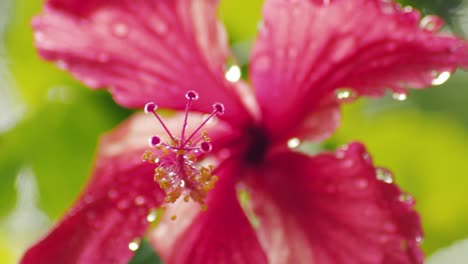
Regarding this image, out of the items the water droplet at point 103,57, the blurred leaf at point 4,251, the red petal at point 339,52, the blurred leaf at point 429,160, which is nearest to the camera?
the red petal at point 339,52

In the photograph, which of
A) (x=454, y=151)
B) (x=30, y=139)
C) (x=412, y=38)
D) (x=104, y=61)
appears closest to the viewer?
(x=412, y=38)

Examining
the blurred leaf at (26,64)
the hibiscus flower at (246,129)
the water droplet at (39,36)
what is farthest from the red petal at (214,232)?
the blurred leaf at (26,64)

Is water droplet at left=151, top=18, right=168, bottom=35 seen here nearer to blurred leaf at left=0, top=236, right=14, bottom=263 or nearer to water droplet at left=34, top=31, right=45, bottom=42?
water droplet at left=34, top=31, right=45, bottom=42

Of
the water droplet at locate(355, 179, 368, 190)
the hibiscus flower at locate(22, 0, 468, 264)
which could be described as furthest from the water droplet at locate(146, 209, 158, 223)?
the water droplet at locate(355, 179, 368, 190)

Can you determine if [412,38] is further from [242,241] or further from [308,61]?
[242,241]

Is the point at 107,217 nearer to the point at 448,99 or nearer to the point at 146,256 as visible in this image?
the point at 146,256

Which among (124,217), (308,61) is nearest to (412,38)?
(308,61)

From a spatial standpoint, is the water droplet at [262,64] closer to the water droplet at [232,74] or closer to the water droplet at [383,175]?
the water droplet at [232,74]
